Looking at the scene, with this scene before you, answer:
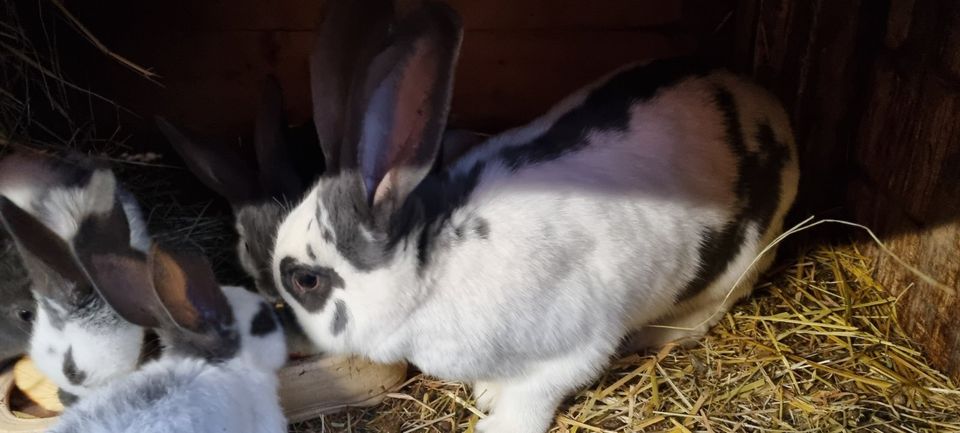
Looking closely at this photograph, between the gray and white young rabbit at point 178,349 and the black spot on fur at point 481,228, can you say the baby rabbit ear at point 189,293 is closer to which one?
the gray and white young rabbit at point 178,349

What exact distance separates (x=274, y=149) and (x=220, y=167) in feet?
0.50

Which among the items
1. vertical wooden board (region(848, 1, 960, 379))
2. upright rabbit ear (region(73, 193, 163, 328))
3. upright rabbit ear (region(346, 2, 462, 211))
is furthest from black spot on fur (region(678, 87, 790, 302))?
upright rabbit ear (region(73, 193, 163, 328))

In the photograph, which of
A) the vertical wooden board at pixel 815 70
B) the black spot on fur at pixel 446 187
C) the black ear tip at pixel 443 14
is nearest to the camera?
the black ear tip at pixel 443 14

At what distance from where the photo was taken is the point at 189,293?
5.81ft

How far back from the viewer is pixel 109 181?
219 centimetres

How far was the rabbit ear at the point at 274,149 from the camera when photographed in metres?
2.16

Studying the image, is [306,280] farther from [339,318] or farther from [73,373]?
[73,373]

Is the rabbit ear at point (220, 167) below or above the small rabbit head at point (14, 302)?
above

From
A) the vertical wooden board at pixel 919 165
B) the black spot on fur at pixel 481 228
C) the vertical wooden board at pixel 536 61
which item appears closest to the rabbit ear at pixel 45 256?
the black spot on fur at pixel 481 228

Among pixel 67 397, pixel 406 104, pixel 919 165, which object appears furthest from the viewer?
pixel 919 165

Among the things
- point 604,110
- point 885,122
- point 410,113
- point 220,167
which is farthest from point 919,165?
point 220,167

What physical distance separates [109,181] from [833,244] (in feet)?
6.98

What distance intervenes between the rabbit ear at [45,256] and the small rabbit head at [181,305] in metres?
0.16

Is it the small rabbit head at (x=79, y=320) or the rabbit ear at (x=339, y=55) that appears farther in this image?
the small rabbit head at (x=79, y=320)
